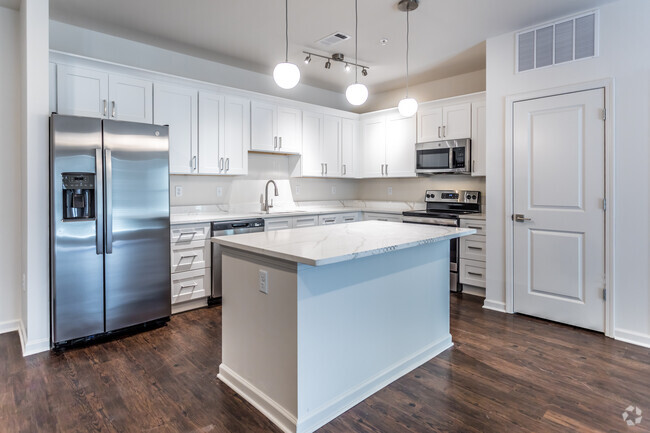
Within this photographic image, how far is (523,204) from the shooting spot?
3.54m

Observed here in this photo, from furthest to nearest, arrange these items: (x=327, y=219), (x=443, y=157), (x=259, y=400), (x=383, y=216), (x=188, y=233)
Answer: (x=383, y=216) → (x=327, y=219) → (x=443, y=157) → (x=188, y=233) → (x=259, y=400)

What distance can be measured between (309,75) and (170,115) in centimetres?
202

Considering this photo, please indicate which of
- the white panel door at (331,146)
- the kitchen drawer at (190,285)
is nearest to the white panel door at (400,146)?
the white panel door at (331,146)

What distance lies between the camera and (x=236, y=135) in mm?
4254

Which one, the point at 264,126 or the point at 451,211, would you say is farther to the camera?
the point at 451,211

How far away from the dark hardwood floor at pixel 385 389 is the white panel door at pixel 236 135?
1940 mm

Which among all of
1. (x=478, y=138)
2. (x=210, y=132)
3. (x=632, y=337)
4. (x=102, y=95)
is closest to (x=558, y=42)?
(x=478, y=138)

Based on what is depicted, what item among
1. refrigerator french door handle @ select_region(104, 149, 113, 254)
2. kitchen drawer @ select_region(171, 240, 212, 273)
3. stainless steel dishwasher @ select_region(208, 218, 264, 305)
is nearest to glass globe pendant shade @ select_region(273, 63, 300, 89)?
refrigerator french door handle @ select_region(104, 149, 113, 254)

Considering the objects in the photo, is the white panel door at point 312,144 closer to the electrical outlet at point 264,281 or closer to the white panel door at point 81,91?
the white panel door at point 81,91

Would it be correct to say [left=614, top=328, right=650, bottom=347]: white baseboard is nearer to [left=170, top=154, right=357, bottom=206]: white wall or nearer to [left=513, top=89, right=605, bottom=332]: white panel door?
[left=513, top=89, right=605, bottom=332]: white panel door

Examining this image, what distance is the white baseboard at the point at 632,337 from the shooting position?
2889mm

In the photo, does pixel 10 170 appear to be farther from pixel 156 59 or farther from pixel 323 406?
pixel 323 406

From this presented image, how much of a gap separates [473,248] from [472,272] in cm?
27

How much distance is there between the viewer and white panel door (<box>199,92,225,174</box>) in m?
3.97
